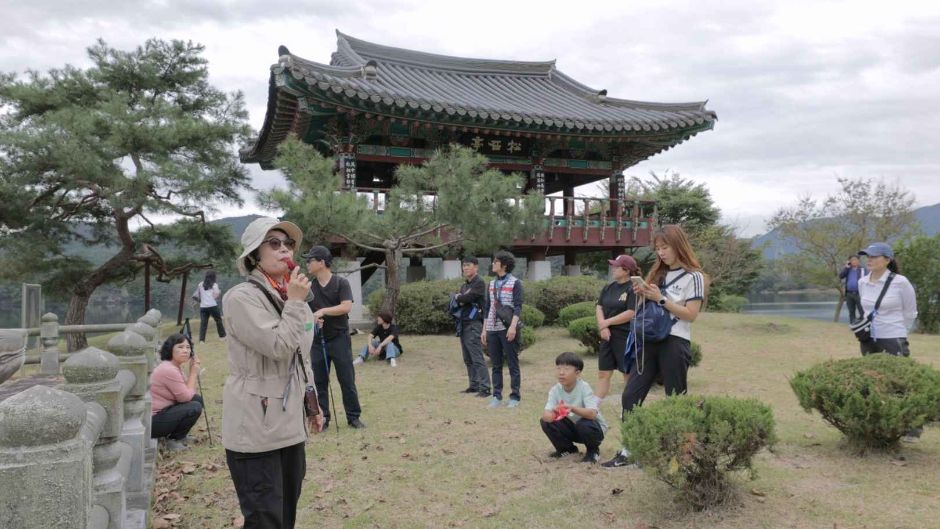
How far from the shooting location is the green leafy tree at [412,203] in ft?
31.1

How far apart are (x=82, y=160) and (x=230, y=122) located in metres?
4.86

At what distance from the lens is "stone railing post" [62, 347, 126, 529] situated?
269cm

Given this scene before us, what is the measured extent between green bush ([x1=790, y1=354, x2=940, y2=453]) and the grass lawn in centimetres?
26

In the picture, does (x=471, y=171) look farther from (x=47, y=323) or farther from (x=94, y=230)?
(x=94, y=230)

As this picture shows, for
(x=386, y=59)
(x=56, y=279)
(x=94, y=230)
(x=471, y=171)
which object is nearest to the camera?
(x=471, y=171)

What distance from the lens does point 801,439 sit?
17.6 ft

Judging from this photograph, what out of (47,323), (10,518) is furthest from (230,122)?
(10,518)

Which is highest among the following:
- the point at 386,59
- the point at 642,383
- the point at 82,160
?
the point at 386,59

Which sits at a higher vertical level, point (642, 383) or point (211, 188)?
point (211, 188)

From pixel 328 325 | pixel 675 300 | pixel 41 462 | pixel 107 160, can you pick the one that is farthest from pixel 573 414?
pixel 107 160

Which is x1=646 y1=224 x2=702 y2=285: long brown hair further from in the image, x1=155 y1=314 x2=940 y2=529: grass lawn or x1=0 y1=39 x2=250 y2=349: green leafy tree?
x1=0 y1=39 x2=250 y2=349: green leafy tree

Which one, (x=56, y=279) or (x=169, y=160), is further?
(x=56, y=279)

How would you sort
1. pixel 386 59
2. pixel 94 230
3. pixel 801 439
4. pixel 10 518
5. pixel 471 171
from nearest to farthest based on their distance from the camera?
pixel 10 518 → pixel 801 439 → pixel 471 171 → pixel 94 230 → pixel 386 59

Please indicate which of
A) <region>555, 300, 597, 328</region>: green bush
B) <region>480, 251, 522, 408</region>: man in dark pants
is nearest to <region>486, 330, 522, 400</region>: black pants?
<region>480, 251, 522, 408</region>: man in dark pants
